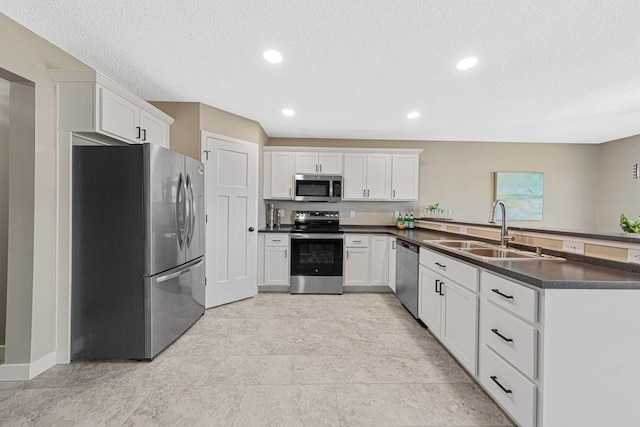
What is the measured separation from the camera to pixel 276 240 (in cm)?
380

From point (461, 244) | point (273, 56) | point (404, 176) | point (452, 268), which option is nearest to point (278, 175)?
point (404, 176)

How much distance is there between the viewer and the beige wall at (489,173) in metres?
4.65

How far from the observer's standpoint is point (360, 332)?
2656mm

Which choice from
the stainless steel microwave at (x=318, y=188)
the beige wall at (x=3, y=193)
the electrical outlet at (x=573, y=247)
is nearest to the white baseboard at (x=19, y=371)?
the beige wall at (x=3, y=193)

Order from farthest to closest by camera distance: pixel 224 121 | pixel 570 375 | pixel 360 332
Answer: pixel 224 121 < pixel 360 332 < pixel 570 375

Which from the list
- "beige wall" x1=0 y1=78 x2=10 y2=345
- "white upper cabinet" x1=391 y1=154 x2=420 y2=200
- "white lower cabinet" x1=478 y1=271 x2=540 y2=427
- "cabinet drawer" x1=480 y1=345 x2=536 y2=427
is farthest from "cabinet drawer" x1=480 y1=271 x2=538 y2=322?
"beige wall" x1=0 y1=78 x2=10 y2=345

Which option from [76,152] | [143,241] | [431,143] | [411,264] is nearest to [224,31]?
[76,152]

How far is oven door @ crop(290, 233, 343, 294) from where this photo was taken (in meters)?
3.79

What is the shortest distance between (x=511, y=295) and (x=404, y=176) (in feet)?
10.0

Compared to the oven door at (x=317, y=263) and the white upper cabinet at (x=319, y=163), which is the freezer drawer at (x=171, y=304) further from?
the white upper cabinet at (x=319, y=163)

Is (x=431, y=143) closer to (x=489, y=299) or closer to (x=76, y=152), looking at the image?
(x=489, y=299)

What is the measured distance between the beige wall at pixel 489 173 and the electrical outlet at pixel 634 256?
3.24m

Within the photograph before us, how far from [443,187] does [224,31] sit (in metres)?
4.05

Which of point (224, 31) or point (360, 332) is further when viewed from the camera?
point (360, 332)
